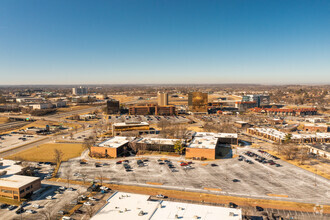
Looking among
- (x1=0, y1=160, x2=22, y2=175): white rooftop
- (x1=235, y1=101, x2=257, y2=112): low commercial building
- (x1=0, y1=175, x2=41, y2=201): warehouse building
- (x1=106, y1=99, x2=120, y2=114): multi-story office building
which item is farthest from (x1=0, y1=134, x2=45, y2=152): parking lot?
(x1=235, y1=101, x2=257, y2=112): low commercial building

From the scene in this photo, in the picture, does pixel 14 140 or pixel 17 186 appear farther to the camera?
pixel 14 140

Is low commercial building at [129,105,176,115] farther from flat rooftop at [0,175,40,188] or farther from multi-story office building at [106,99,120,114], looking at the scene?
flat rooftop at [0,175,40,188]

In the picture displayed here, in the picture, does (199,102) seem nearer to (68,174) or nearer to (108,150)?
(108,150)

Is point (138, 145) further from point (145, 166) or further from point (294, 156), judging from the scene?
point (294, 156)

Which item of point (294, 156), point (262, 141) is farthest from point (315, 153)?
point (262, 141)

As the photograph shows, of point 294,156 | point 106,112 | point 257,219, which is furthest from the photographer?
point 106,112

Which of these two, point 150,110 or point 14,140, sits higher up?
point 150,110

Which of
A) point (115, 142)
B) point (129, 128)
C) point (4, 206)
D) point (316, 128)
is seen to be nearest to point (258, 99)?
point (316, 128)
